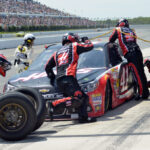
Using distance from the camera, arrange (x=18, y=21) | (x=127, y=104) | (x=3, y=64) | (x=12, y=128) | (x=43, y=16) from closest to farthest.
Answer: (x=12, y=128), (x=3, y=64), (x=127, y=104), (x=18, y=21), (x=43, y=16)

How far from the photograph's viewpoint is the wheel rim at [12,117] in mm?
5031

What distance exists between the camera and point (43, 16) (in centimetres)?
5928

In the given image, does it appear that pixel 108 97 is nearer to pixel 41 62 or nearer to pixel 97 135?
pixel 97 135

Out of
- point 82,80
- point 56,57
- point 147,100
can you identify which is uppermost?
point 56,57

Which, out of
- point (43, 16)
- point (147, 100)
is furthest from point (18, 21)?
point (147, 100)

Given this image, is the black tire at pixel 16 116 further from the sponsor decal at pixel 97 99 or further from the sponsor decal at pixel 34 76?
the sponsor decal at pixel 34 76

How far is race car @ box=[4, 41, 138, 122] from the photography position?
6207 mm

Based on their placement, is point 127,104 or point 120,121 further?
point 127,104

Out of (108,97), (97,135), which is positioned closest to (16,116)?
(97,135)

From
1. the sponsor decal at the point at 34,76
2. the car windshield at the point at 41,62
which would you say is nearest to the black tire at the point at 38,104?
the sponsor decal at the point at 34,76

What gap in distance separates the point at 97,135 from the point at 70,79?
4.29 feet

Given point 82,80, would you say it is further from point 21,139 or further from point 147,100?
point 147,100

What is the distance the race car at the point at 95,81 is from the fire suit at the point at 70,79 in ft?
0.45

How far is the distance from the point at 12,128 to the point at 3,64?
244 cm
